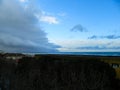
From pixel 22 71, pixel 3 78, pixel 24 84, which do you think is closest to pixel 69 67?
pixel 24 84

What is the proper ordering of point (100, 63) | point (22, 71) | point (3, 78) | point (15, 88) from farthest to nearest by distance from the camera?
point (3, 78) < point (22, 71) < point (15, 88) < point (100, 63)

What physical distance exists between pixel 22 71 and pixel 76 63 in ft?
21.7

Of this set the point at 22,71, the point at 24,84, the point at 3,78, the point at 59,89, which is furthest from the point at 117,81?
the point at 3,78

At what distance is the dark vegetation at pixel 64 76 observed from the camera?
1421 cm

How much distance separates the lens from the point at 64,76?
1631cm

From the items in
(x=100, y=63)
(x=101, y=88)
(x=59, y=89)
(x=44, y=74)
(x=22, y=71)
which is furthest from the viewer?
(x=22, y=71)

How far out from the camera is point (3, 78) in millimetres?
23797

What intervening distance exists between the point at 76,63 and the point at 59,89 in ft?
6.60

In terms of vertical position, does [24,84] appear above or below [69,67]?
below

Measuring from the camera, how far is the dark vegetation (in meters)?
14.2

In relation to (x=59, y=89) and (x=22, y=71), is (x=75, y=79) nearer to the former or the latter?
(x=59, y=89)

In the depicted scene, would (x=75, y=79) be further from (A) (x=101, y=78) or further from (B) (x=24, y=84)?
(B) (x=24, y=84)

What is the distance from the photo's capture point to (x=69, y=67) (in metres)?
16.0

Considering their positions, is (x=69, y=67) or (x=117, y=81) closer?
(x=117, y=81)
